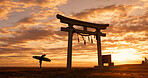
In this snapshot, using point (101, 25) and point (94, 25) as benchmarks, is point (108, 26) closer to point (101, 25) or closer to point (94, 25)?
point (101, 25)

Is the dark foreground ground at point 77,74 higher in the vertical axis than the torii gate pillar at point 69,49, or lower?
lower

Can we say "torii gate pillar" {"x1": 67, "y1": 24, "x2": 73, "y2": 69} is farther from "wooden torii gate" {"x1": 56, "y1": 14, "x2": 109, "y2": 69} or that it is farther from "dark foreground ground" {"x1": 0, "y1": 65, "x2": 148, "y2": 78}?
"dark foreground ground" {"x1": 0, "y1": 65, "x2": 148, "y2": 78}

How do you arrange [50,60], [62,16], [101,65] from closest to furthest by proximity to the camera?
[62,16] → [50,60] → [101,65]

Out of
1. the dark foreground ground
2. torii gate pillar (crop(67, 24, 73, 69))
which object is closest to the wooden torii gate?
torii gate pillar (crop(67, 24, 73, 69))

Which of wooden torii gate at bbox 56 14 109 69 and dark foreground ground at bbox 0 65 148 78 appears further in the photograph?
wooden torii gate at bbox 56 14 109 69

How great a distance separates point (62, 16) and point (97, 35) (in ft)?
18.8

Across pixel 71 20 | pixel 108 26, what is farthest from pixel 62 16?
pixel 108 26

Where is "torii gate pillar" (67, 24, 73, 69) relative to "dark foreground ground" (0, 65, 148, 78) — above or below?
above

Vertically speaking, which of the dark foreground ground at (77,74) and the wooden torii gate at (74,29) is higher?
the wooden torii gate at (74,29)

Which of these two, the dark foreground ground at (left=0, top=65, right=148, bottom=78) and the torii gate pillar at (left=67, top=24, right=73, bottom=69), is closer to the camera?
the dark foreground ground at (left=0, top=65, right=148, bottom=78)

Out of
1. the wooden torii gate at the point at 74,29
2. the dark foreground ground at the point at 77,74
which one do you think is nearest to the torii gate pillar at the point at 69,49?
the wooden torii gate at the point at 74,29

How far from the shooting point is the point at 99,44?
18.0m

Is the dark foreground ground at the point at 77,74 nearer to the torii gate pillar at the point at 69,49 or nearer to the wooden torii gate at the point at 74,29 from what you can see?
the torii gate pillar at the point at 69,49

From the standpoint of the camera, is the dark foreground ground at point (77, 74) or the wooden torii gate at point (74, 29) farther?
the wooden torii gate at point (74, 29)
